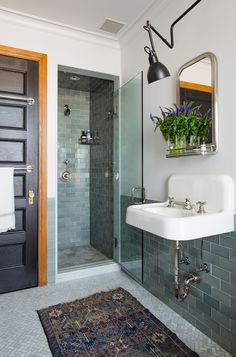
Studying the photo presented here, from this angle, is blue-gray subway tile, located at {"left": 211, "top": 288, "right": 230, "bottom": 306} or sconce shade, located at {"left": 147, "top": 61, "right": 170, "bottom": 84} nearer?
blue-gray subway tile, located at {"left": 211, "top": 288, "right": 230, "bottom": 306}

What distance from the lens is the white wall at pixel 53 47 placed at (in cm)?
234

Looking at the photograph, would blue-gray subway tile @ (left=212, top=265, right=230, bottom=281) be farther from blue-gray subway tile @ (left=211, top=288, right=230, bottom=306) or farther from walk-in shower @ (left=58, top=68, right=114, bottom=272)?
walk-in shower @ (left=58, top=68, right=114, bottom=272)

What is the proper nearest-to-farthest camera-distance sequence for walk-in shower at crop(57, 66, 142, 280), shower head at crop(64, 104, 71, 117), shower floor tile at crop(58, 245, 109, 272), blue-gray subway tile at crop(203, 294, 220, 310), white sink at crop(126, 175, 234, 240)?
white sink at crop(126, 175, 234, 240) < blue-gray subway tile at crop(203, 294, 220, 310) < walk-in shower at crop(57, 66, 142, 280) < shower floor tile at crop(58, 245, 109, 272) < shower head at crop(64, 104, 71, 117)

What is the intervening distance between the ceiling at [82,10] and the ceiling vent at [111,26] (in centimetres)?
4

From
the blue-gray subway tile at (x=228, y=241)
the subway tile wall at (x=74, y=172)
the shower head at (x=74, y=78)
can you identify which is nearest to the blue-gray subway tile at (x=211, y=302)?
the blue-gray subway tile at (x=228, y=241)

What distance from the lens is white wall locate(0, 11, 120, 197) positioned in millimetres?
2338

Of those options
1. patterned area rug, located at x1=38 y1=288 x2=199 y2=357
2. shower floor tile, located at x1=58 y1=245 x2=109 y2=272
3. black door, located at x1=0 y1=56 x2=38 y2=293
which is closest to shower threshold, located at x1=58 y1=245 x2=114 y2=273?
shower floor tile, located at x1=58 y1=245 x2=109 y2=272

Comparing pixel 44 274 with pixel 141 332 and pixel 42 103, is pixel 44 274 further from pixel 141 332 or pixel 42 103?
pixel 42 103

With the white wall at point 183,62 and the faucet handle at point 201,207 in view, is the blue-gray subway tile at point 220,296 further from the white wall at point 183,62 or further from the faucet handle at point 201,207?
the white wall at point 183,62

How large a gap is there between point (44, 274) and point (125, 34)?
2602 mm

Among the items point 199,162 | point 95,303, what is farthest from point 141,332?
point 199,162

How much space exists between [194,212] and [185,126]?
584mm

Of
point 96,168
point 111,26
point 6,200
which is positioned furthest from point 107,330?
point 111,26

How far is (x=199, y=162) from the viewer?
68.4 inches
